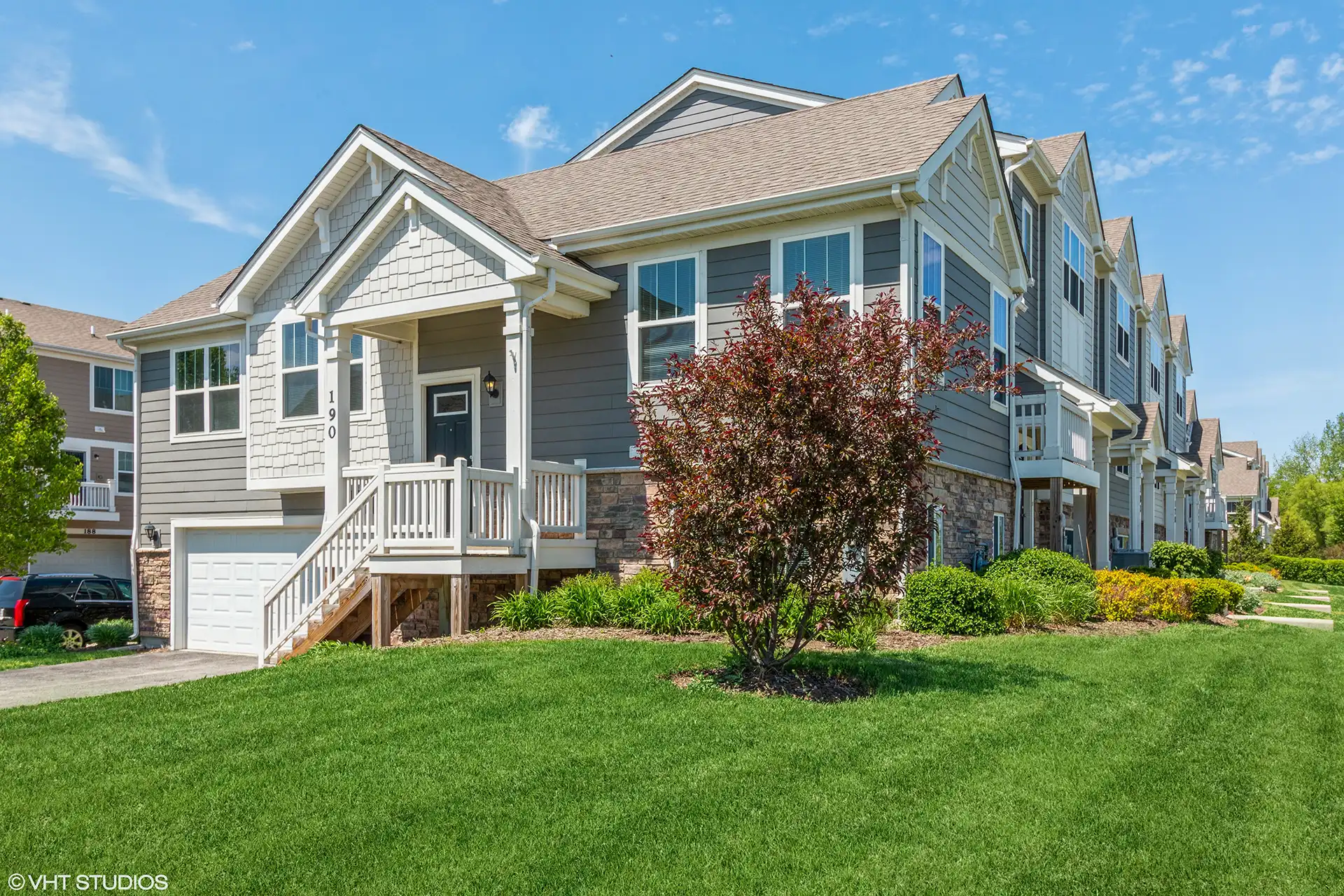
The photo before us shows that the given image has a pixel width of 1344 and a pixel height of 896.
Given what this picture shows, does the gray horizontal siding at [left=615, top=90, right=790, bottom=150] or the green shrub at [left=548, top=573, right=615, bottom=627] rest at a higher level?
the gray horizontal siding at [left=615, top=90, right=790, bottom=150]

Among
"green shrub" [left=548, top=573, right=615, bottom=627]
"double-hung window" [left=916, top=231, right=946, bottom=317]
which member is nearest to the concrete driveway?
"green shrub" [left=548, top=573, right=615, bottom=627]

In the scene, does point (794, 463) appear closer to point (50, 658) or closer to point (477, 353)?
point (477, 353)

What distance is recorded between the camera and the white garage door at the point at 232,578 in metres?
17.4

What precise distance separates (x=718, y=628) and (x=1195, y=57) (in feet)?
37.3

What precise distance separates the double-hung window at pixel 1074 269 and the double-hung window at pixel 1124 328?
181 inches

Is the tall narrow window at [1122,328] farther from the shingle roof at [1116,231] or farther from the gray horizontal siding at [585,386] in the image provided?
the gray horizontal siding at [585,386]

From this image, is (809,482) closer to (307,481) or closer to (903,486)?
(903,486)

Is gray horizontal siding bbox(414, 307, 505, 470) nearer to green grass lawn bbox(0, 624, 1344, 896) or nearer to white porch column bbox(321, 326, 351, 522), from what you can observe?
white porch column bbox(321, 326, 351, 522)

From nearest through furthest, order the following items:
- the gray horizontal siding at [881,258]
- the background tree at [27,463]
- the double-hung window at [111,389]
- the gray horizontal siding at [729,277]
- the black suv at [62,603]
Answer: the gray horizontal siding at [881,258] < the gray horizontal siding at [729,277] < the black suv at [62,603] < the background tree at [27,463] < the double-hung window at [111,389]

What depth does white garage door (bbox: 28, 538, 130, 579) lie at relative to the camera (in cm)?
3002

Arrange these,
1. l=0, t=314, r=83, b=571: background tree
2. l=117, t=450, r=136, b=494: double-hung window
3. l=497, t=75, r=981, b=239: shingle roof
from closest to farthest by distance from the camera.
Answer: l=497, t=75, r=981, b=239: shingle roof < l=0, t=314, r=83, b=571: background tree < l=117, t=450, r=136, b=494: double-hung window

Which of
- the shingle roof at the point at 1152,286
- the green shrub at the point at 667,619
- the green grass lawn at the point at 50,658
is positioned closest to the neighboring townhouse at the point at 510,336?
the green grass lawn at the point at 50,658

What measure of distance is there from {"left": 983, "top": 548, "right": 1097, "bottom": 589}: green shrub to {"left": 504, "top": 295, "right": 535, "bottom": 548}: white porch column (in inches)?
241

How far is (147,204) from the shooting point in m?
18.3
